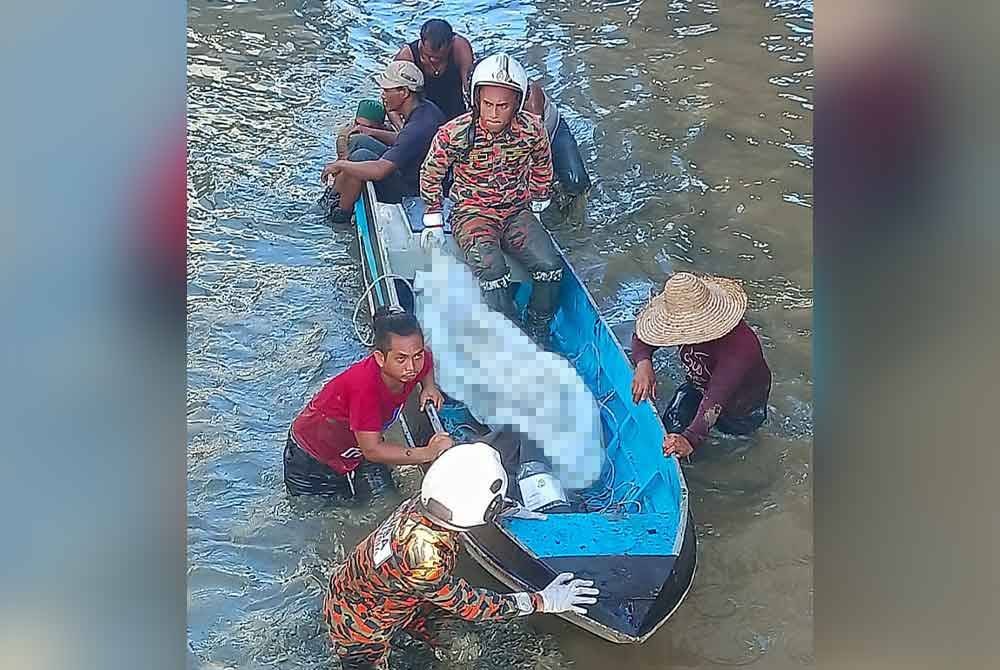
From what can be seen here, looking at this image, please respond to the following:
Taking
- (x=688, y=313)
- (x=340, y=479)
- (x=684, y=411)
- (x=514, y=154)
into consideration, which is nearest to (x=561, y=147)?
(x=514, y=154)

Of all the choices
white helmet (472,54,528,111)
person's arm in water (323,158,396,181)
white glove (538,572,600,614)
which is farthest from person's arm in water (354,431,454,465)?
white helmet (472,54,528,111)

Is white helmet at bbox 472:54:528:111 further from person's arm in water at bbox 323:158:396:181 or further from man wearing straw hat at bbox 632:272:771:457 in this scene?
man wearing straw hat at bbox 632:272:771:457

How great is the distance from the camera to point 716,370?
1.16m

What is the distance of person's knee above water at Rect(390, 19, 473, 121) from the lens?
1154mm

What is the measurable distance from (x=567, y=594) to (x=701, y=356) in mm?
371

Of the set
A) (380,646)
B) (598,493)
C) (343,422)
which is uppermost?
(343,422)

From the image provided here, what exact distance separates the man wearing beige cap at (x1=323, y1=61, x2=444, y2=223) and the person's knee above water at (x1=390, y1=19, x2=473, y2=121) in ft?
0.04

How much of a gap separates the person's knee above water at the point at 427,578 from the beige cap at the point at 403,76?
1.63ft

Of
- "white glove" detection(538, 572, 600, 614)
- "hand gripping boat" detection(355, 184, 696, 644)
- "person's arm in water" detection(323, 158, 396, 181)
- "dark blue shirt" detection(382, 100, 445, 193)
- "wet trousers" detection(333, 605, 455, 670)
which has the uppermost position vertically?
"dark blue shirt" detection(382, 100, 445, 193)

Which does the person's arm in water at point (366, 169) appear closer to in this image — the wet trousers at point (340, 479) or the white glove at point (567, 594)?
the wet trousers at point (340, 479)

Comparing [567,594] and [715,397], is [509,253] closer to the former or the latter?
[715,397]

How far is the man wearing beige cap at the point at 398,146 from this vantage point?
115cm
